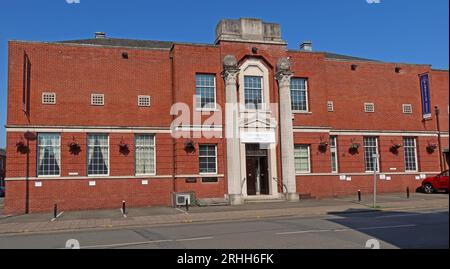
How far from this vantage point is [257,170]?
29438 millimetres

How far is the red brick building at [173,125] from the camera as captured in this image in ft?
85.7

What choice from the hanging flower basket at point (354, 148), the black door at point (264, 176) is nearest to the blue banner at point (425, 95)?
the hanging flower basket at point (354, 148)

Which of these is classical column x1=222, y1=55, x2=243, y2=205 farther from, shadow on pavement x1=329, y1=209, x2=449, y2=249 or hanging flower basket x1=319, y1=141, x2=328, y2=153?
shadow on pavement x1=329, y1=209, x2=449, y2=249

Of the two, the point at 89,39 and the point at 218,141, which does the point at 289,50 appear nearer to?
the point at 218,141

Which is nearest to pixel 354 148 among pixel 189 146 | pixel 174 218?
pixel 189 146

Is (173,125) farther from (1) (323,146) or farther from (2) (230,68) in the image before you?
(1) (323,146)

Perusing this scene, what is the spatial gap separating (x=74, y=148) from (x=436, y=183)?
2456 cm

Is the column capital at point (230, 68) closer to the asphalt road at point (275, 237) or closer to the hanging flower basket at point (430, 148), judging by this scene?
the asphalt road at point (275, 237)

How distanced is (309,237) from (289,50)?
19928mm

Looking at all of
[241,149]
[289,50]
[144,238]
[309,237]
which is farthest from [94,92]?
[309,237]

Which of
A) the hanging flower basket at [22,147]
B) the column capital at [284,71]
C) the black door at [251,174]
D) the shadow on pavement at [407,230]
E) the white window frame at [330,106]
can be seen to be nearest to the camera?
the shadow on pavement at [407,230]

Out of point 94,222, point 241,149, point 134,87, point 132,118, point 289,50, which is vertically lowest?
point 94,222

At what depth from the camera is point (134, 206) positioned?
88.4ft

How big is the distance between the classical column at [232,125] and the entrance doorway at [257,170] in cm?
142
